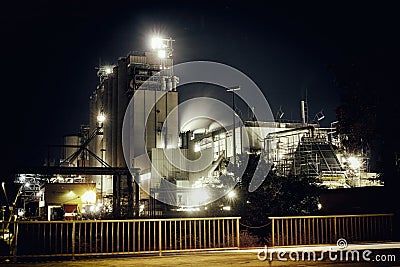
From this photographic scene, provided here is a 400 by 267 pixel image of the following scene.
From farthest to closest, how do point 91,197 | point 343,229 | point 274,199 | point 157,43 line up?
1. point 157,43
2. point 91,197
3. point 274,199
4. point 343,229

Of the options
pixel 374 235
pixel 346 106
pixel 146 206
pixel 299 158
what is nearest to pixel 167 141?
pixel 146 206

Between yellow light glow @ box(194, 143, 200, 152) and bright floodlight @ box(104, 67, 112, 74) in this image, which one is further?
bright floodlight @ box(104, 67, 112, 74)

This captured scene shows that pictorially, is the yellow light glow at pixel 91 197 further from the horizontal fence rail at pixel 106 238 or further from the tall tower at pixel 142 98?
the tall tower at pixel 142 98

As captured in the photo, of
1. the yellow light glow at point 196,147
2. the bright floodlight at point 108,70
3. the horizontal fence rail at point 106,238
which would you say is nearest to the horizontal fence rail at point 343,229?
the horizontal fence rail at point 106,238

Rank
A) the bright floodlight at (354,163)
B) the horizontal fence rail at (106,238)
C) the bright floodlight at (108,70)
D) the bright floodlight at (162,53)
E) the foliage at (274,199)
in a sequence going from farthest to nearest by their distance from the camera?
the bright floodlight at (108,70)
the bright floodlight at (162,53)
the bright floodlight at (354,163)
the foliage at (274,199)
the horizontal fence rail at (106,238)

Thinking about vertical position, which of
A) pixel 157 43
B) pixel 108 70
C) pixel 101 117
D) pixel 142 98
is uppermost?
pixel 157 43

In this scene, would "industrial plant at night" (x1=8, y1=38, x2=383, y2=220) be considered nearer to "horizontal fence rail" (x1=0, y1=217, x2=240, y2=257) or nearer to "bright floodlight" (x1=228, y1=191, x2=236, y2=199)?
"bright floodlight" (x1=228, y1=191, x2=236, y2=199)

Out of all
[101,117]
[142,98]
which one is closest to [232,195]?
[142,98]

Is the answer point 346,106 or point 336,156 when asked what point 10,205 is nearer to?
point 346,106

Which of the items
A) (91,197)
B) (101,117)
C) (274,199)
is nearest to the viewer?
(274,199)

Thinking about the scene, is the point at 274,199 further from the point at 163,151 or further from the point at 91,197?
the point at 163,151

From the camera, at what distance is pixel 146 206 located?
48219mm

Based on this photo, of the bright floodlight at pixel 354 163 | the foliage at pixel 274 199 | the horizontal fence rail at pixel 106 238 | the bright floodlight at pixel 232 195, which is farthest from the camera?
the bright floodlight at pixel 354 163

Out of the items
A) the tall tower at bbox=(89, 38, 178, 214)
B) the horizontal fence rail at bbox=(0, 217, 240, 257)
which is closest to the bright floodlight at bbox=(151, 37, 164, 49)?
the tall tower at bbox=(89, 38, 178, 214)
